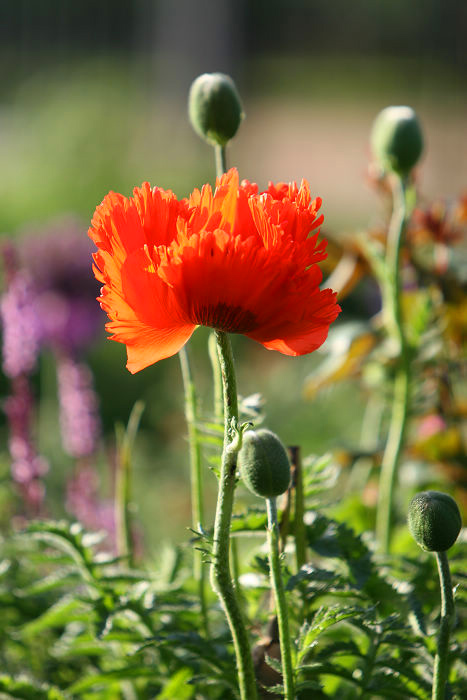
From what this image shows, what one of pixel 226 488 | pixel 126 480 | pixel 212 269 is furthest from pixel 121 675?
pixel 212 269

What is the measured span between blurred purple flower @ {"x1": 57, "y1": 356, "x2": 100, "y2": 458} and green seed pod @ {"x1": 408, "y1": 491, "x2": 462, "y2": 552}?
755mm

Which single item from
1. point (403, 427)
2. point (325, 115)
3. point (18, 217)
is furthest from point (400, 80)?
point (403, 427)

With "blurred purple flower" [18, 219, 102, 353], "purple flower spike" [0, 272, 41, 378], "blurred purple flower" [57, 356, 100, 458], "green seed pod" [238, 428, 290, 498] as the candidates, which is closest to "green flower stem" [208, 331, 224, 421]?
"green seed pod" [238, 428, 290, 498]

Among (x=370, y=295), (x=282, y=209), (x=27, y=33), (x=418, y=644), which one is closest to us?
(x=282, y=209)

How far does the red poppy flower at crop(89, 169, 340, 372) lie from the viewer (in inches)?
21.3

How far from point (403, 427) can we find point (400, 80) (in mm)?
12101

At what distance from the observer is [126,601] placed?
761 millimetres

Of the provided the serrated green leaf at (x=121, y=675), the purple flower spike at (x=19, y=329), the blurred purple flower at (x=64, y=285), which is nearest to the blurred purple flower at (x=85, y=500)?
the purple flower spike at (x=19, y=329)

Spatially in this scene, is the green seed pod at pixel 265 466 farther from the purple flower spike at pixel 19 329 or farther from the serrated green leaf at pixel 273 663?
the purple flower spike at pixel 19 329

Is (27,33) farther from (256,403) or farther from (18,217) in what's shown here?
(256,403)

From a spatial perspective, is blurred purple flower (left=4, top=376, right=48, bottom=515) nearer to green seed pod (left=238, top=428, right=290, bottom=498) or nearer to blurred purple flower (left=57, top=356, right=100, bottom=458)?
blurred purple flower (left=57, top=356, right=100, bottom=458)

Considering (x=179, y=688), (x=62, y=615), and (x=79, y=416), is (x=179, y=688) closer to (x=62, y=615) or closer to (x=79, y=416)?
(x=62, y=615)

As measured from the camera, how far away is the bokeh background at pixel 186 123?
2.46 meters

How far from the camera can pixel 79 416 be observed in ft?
→ 4.26
